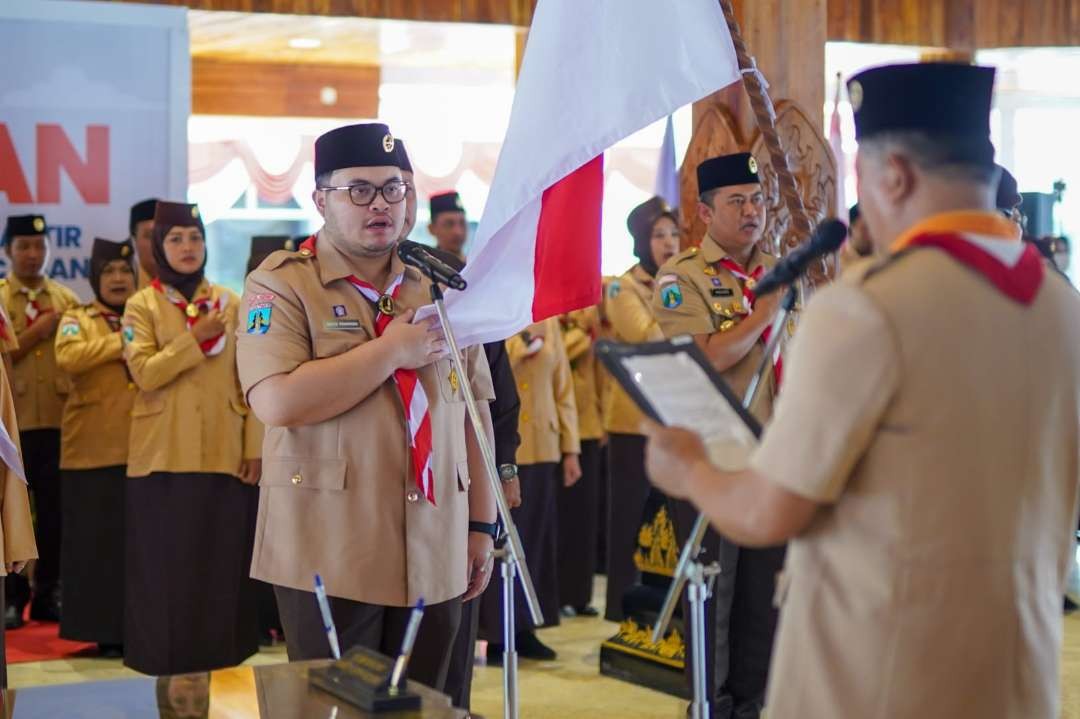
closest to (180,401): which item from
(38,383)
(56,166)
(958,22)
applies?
(38,383)

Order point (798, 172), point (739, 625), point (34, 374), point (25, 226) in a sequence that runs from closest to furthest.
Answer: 1. point (739, 625)
2. point (798, 172)
3. point (34, 374)
4. point (25, 226)

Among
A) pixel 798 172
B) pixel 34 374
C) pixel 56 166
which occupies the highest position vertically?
pixel 56 166

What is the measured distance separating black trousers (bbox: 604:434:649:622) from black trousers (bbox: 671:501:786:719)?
1.96 m

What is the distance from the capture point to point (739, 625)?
3.86 m

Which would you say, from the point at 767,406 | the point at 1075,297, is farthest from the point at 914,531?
the point at 767,406

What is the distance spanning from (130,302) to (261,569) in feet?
7.76

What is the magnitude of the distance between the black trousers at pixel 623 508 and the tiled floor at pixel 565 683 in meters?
0.23

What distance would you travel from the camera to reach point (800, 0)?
15.9ft

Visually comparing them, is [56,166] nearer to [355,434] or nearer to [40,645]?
[40,645]

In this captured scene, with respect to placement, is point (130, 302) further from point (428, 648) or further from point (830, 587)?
point (830, 587)

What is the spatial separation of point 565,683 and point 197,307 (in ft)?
5.78

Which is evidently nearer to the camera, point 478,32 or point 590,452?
point 590,452

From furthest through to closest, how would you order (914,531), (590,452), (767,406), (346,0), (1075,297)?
(346,0)
(590,452)
(767,406)
(1075,297)
(914,531)

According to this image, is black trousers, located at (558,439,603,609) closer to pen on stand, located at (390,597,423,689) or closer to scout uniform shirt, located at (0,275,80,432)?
scout uniform shirt, located at (0,275,80,432)
